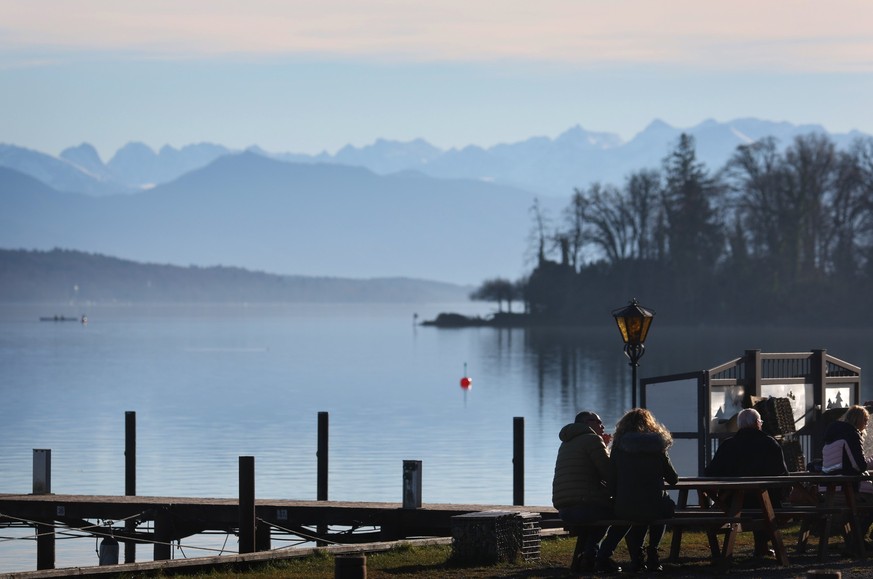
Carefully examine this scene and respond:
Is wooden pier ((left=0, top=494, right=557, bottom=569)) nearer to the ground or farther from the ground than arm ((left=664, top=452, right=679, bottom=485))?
nearer to the ground

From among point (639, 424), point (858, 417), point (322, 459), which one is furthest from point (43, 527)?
point (858, 417)

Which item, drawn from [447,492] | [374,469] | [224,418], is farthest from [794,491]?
[224,418]

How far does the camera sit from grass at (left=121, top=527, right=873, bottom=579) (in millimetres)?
14266

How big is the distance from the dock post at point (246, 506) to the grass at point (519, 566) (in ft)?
9.90

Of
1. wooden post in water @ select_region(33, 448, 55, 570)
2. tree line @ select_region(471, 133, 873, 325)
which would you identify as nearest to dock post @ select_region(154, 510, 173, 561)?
wooden post in water @ select_region(33, 448, 55, 570)

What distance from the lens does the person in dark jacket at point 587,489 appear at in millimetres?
14055

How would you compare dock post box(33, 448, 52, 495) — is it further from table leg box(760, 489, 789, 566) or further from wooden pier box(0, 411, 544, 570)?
table leg box(760, 489, 789, 566)

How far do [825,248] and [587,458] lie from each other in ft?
375

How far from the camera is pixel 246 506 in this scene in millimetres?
18766

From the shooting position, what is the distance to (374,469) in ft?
119

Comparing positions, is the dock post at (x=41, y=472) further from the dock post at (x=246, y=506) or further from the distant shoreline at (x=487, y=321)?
the distant shoreline at (x=487, y=321)

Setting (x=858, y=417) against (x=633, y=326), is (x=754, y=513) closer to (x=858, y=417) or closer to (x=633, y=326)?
(x=858, y=417)

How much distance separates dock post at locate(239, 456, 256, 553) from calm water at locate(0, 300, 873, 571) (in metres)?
4.48

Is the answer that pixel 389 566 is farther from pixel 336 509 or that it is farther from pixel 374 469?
pixel 374 469
